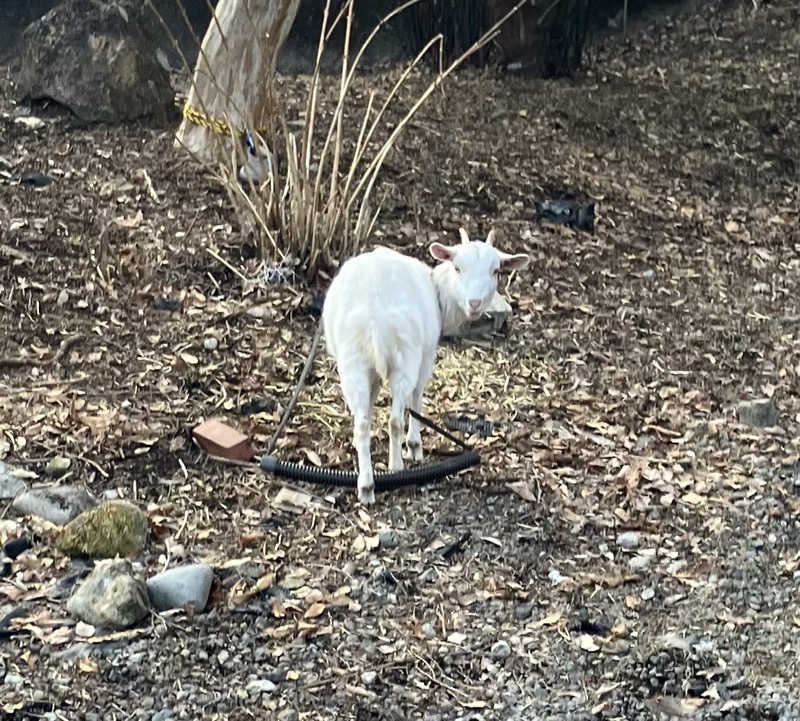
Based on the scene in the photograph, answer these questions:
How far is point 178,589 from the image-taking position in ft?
15.1

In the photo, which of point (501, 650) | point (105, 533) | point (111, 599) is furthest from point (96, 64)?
point (501, 650)

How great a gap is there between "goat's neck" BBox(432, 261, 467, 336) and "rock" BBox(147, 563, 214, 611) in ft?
5.28

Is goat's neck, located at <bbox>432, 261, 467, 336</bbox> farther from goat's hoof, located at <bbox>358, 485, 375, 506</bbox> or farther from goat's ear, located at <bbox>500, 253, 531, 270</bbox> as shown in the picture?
goat's hoof, located at <bbox>358, 485, 375, 506</bbox>

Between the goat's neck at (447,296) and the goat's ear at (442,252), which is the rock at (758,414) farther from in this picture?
the goat's ear at (442,252)

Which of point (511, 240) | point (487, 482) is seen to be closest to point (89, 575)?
point (487, 482)

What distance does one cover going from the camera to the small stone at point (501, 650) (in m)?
4.48

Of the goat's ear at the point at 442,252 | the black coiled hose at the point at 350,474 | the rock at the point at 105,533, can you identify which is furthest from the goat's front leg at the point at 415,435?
the rock at the point at 105,533

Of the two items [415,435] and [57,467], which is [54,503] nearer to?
[57,467]

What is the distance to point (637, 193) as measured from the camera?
31.2 ft

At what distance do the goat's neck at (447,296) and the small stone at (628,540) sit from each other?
1083 mm

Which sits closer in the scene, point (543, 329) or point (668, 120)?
point (543, 329)

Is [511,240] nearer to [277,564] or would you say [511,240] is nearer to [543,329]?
[543,329]

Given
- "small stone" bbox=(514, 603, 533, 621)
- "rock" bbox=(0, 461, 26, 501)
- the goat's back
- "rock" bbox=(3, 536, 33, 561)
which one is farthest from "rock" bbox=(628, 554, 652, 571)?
"rock" bbox=(0, 461, 26, 501)

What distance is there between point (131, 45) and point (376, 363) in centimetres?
496
